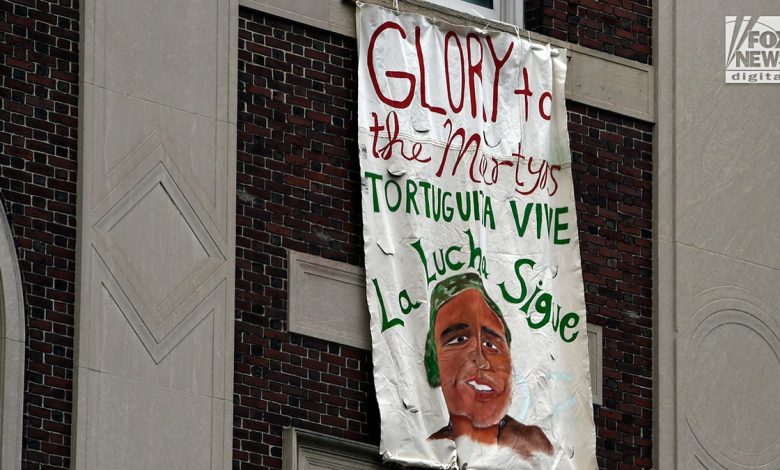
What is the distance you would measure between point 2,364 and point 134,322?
1.03 metres

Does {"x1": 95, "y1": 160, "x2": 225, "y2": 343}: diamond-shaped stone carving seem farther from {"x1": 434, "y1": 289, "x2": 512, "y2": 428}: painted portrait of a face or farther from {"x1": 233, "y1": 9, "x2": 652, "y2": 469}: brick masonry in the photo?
{"x1": 434, "y1": 289, "x2": 512, "y2": 428}: painted portrait of a face

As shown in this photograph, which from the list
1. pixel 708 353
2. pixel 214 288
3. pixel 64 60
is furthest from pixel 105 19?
pixel 708 353

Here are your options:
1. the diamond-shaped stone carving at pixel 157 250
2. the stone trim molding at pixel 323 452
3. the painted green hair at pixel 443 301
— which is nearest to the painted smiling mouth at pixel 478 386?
the painted green hair at pixel 443 301

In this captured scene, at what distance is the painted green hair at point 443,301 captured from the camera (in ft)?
63.4

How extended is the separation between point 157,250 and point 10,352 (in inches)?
53.9

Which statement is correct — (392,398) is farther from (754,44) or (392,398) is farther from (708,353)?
(754,44)

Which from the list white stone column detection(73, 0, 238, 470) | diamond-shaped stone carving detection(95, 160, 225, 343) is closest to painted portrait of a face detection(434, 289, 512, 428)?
white stone column detection(73, 0, 238, 470)

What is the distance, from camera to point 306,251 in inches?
751

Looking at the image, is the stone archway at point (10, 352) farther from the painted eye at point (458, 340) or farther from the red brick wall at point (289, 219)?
the painted eye at point (458, 340)

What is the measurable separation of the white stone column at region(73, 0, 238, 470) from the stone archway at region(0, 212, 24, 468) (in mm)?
389

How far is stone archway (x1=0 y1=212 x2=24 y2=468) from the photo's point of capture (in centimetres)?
1722

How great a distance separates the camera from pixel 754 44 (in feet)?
71.8

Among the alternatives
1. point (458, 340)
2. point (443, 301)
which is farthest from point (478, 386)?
point (443, 301)

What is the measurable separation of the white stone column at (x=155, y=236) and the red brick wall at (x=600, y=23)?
10.0ft
